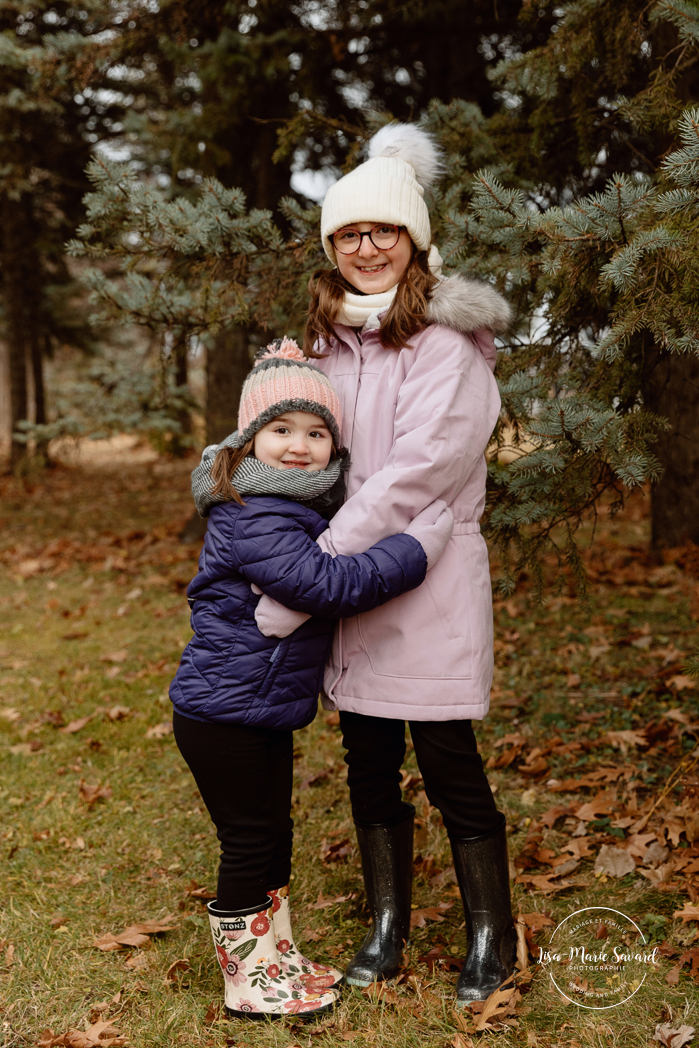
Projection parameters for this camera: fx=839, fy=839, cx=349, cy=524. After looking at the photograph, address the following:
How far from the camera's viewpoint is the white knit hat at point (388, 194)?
2.50m

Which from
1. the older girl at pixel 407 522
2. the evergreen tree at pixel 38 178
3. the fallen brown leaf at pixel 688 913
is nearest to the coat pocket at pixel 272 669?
the older girl at pixel 407 522

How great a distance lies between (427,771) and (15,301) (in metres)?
11.2

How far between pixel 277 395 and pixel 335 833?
6.67 ft

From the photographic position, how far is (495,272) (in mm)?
3047

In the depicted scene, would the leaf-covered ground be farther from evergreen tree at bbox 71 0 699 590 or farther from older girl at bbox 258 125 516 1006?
evergreen tree at bbox 71 0 699 590

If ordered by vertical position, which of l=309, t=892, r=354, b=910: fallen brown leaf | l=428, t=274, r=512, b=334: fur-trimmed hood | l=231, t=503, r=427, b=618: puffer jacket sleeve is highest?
l=428, t=274, r=512, b=334: fur-trimmed hood

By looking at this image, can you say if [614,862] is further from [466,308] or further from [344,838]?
[466,308]

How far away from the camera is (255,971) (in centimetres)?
249

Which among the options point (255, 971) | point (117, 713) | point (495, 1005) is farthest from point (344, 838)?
point (117, 713)

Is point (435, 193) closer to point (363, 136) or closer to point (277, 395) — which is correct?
point (363, 136)

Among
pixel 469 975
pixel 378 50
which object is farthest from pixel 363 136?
pixel 378 50

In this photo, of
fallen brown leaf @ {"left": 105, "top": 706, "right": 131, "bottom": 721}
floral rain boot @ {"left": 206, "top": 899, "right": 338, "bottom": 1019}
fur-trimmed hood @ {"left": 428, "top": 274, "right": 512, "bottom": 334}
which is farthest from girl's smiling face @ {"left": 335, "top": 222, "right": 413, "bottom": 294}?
fallen brown leaf @ {"left": 105, "top": 706, "right": 131, "bottom": 721}

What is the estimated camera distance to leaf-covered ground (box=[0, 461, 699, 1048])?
2479mm

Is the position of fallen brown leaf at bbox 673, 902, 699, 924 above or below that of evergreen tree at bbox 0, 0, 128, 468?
below
